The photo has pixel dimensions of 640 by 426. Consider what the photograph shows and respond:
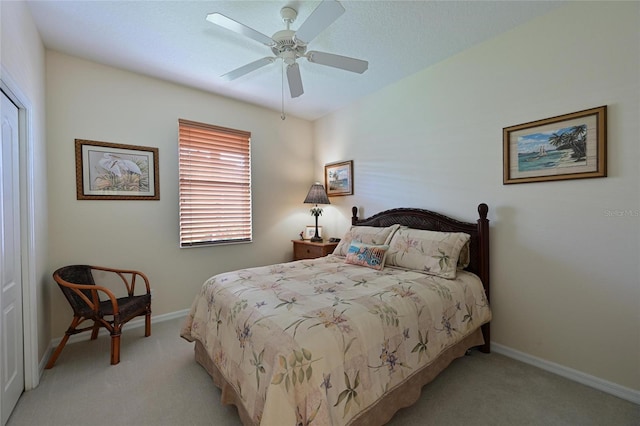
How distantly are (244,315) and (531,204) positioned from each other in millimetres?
2365

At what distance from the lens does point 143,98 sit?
307cm

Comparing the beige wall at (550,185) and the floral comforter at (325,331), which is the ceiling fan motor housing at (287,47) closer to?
the beige wall at (550,185)

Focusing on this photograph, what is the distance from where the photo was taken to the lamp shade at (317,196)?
3953 mm

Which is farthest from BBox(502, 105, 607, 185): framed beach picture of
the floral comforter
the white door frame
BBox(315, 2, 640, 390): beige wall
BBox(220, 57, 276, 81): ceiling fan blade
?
the white door frame

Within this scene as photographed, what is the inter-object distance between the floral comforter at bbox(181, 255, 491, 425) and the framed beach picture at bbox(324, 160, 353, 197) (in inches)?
69.2

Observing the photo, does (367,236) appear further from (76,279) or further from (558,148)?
(76,279)

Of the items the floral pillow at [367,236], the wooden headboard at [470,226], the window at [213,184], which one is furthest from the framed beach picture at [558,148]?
the window at [213,184]

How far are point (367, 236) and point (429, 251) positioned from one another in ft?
2.40

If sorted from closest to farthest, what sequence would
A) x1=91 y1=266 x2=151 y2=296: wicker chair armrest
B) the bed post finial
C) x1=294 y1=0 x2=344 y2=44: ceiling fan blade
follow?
1. x1=294 y1=0 x2=344 y2=44: ceiling fan blade
2. the bed post finial
3. x1=91 y1=266 x2=151 y2=296: wicker chair armrest

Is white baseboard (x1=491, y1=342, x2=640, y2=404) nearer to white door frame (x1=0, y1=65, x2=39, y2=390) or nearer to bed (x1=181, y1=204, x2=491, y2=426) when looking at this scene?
bed (x1=181, y1=204, x2=491, y2=426)

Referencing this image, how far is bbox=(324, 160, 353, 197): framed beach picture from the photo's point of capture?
3896 mm

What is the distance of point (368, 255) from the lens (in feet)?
8.71

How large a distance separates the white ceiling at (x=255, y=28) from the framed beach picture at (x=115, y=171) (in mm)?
864

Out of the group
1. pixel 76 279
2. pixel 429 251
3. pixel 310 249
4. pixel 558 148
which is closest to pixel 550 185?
pixel 558 148
